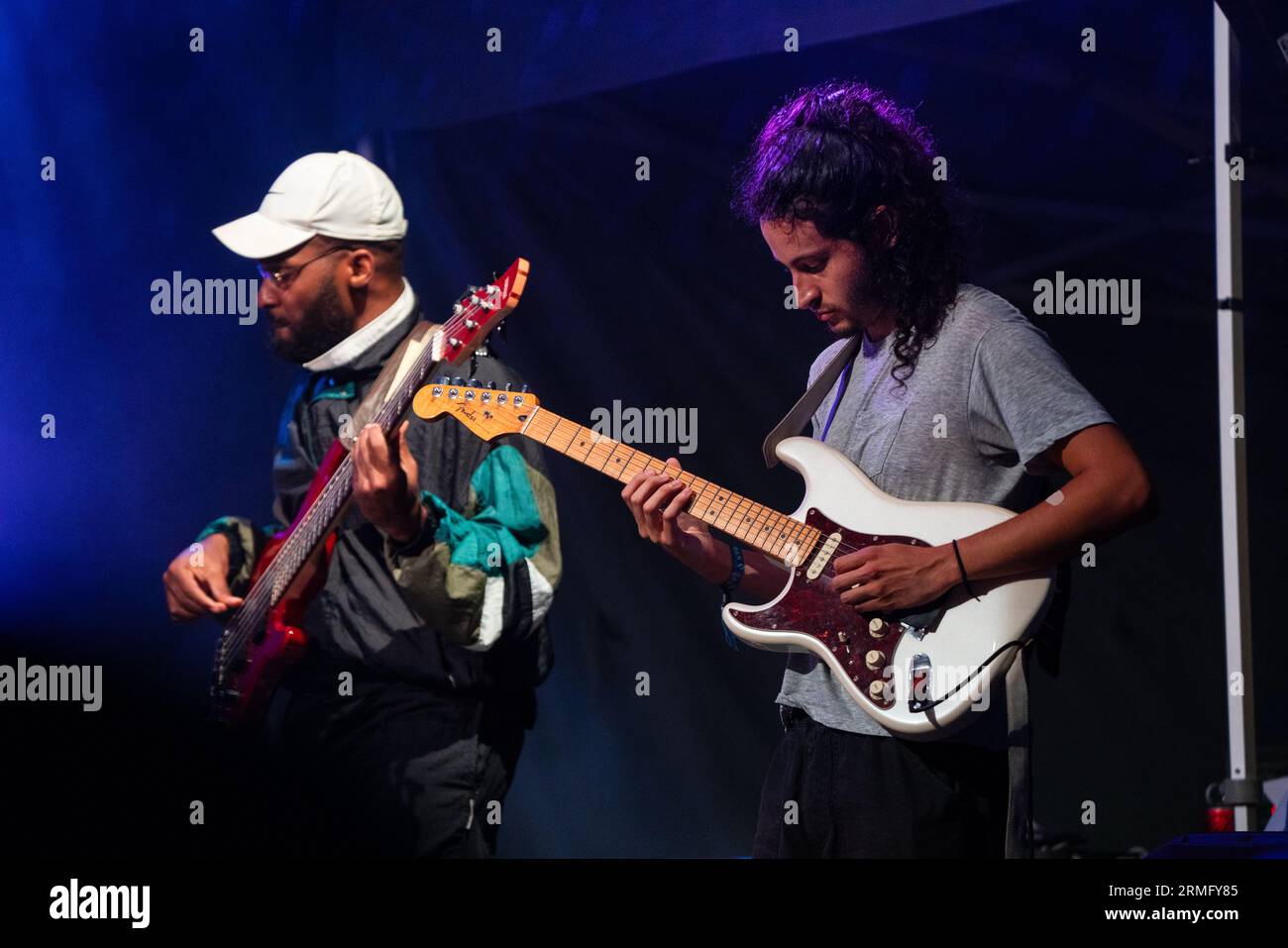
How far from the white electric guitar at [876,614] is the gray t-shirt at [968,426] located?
5cm

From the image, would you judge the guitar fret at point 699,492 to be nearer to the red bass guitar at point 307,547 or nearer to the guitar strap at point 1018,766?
the red bass guitar at point 307,547

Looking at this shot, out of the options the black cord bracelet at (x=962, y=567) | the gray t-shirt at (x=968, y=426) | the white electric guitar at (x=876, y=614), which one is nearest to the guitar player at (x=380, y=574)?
the white electric guitar at (x=876, y=614)

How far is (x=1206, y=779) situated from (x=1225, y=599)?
1.47 feet

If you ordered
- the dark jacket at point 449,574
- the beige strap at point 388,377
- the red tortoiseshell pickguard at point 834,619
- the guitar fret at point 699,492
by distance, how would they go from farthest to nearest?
the beige strap at point 388,377
the dark jacket at point 449,574
the guitar fret at point 699,492
the red tortoiseshell pickguard at point 834,619

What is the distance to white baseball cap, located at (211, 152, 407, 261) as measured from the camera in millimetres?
3523

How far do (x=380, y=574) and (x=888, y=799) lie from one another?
1260mm

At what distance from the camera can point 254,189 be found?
3.70 metres

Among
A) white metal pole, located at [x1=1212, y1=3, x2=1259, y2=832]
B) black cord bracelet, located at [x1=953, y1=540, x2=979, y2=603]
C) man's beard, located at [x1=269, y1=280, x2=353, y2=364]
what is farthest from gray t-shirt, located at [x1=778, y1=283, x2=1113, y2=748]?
man's beard, located at [x1=269, y1=280, x2=353, y2=364]

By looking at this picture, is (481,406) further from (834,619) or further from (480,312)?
(834,619)

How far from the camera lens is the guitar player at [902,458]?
9.39 feet

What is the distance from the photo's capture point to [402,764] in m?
3.27

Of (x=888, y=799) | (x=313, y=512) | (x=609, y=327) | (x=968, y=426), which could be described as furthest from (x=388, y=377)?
(x=888, y=799)

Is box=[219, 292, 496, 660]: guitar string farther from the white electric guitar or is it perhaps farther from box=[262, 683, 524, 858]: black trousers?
the white electric guitar
